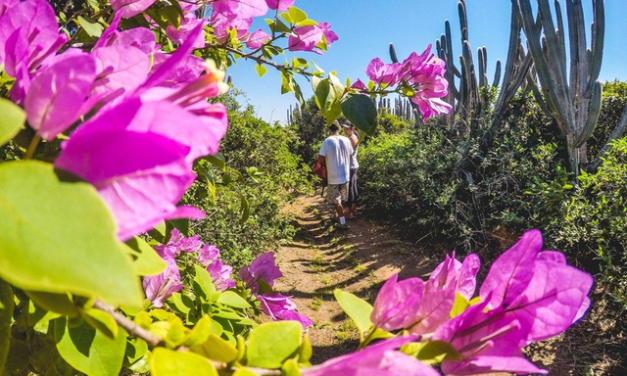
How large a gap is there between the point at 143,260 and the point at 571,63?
5.45 meters

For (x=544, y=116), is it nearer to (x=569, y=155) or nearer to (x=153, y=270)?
(x=569, y=155)

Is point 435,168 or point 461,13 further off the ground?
point 461,13

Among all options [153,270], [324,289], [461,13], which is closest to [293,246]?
[324,289]

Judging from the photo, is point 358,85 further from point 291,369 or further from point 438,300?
point 291,369

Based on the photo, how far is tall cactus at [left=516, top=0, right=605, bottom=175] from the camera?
4.39m

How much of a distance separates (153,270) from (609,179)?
3591 millimetres

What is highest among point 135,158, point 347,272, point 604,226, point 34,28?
point 34,28

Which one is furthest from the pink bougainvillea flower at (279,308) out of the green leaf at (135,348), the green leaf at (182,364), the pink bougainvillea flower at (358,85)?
the green leaf at (182,364)

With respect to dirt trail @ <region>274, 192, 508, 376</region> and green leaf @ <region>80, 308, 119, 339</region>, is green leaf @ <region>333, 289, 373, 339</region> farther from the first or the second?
dirt trail @ <region>274, 192, 508, 376</region>

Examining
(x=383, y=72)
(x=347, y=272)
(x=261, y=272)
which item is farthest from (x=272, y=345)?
(x=347, y=272)

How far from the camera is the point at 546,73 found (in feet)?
14.8

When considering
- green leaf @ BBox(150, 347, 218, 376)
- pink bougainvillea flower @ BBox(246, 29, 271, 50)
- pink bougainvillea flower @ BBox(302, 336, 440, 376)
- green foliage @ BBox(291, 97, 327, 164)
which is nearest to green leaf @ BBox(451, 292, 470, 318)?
pink bougainvillea flower @ BBox(302, 336, 440, 376)

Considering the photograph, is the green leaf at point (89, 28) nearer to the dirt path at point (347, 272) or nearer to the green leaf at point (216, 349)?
the green leaf at point (216, 349)

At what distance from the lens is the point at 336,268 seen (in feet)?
16.1
